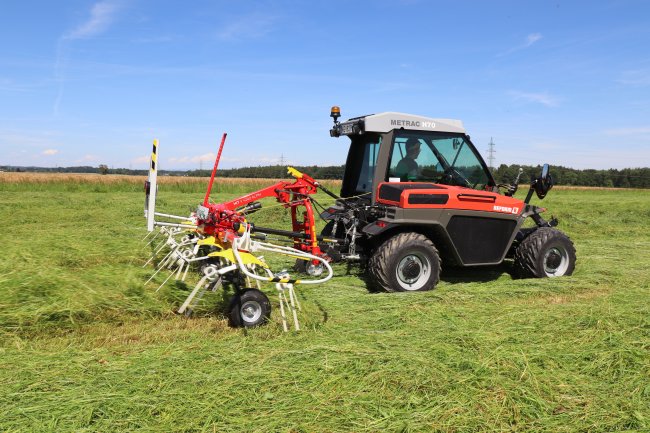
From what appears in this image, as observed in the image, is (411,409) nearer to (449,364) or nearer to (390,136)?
(449,364)

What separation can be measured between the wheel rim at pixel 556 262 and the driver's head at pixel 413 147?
7.17ft

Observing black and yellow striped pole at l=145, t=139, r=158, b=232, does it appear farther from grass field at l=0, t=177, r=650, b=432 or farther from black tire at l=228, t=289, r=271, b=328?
black tire at l=228, t=289, r=271, b=328

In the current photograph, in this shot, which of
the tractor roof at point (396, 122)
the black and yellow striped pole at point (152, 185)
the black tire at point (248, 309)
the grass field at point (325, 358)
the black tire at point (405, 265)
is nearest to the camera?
the grass field at point (325, 358)

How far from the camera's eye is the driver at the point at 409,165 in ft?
21.3

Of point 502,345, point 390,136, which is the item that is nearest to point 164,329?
point 502,345

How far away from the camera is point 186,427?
2785 millimetres

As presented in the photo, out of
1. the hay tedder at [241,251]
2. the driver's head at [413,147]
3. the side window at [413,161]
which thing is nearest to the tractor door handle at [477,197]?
the side window at [413,161]

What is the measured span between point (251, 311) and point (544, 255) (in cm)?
409

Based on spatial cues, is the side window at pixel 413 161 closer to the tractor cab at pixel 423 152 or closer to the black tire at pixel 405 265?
the tractor cab at pixel 423 152

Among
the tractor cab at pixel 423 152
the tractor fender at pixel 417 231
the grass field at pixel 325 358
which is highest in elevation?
the tractor cab at pixel 423 152

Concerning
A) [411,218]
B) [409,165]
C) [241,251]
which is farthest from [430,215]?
[241,251]

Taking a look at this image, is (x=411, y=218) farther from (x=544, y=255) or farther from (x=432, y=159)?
(x=544, y=255)

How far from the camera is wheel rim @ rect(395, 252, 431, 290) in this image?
5918 mm

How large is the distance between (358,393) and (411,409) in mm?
349
